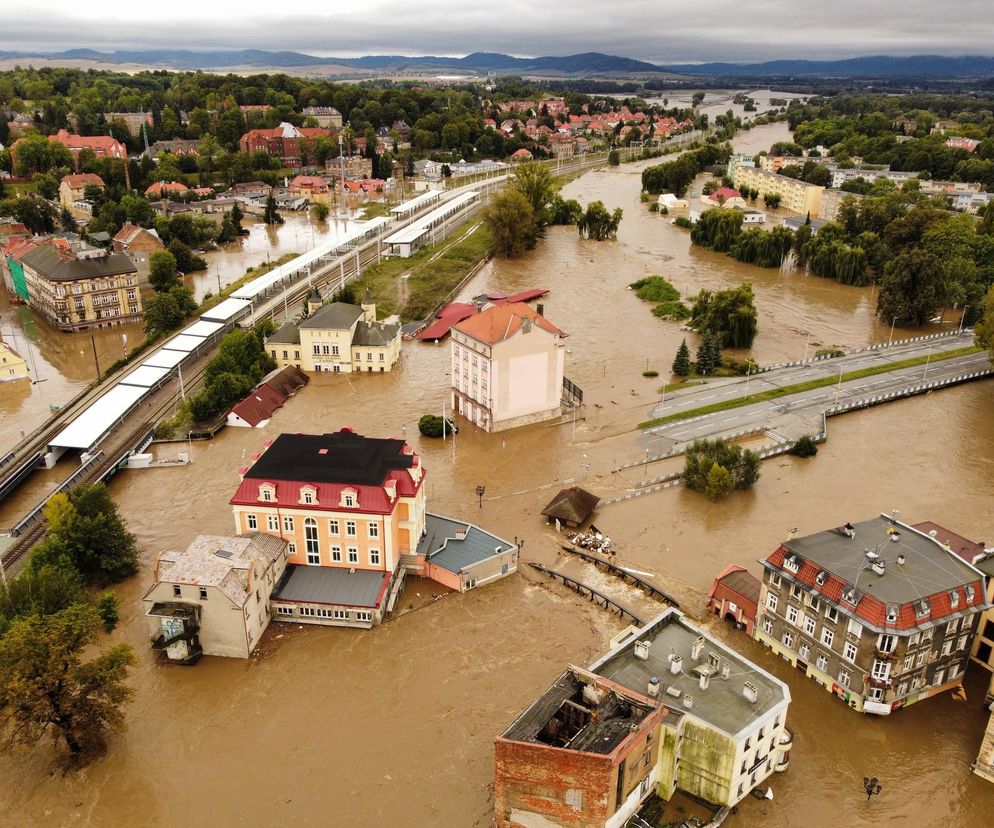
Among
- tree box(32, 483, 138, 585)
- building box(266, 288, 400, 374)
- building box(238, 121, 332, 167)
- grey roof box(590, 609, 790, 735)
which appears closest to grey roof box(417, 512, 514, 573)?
grey roof box(590, 609, 790, 735)

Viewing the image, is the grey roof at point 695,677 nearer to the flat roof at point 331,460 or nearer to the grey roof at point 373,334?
the flat roof at point 331,460

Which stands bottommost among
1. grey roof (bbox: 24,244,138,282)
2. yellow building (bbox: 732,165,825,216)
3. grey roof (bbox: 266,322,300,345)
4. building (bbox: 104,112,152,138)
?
grey roof (bbox: 266,322,300,345)

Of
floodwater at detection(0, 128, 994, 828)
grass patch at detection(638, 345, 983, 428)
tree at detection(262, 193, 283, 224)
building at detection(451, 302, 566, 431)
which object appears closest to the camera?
floodwater at detection(0, 128, 994, 828)

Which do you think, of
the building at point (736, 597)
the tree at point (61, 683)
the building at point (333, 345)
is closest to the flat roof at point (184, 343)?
the building at point (333, 345)

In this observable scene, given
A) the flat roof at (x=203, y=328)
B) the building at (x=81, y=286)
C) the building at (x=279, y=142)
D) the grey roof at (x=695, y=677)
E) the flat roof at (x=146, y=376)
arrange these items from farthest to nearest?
the building at (x=279, y=142), the building at (x=81, y=286), the flat roof at (x=203, y=328), the flat roof at (x=146, y=376), the grey roof at (x=695, y=677)

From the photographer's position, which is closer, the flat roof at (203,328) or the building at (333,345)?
the building at (333,345)

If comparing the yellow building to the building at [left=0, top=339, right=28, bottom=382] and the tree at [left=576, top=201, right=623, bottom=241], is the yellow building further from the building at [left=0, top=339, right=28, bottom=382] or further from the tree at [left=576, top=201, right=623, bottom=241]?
the building at [left=0, top=339, right=28, bottom=382]

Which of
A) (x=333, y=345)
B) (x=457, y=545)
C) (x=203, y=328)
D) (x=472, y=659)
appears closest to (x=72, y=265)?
(x=203, y=328)
